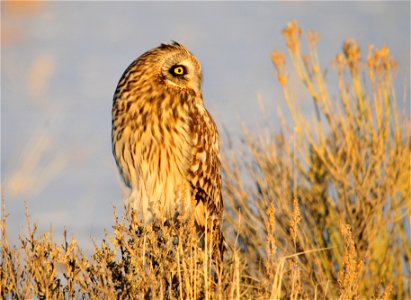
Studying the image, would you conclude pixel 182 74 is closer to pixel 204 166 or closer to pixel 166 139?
pixel 166 139

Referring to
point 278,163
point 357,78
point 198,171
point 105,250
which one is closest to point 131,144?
point 198,171

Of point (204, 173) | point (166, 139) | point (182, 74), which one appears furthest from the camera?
point (182, 74)

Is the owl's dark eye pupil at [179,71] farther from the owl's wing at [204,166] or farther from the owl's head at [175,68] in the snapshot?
the owl's wing at [204,166]

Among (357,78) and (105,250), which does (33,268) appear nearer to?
(105,250)

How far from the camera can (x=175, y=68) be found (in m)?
5.27

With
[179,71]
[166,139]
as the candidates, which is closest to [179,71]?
[179,71]

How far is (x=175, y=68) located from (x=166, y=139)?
613 millimetres

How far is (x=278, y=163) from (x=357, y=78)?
1.18 metres

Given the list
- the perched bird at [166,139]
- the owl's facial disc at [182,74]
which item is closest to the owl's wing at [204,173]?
the perched bird at [166,139]

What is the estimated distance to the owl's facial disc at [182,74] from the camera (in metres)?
5.23

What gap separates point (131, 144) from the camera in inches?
196

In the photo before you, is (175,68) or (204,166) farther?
(175,68)

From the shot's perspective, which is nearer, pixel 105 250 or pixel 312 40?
pixel 105 250

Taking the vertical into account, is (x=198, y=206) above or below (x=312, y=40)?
below
